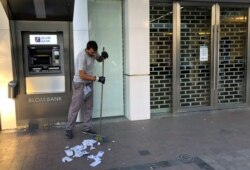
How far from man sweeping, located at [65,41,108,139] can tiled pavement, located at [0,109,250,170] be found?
0.36 meters

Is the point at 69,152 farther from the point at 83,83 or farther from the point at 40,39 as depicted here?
the point at 40,39

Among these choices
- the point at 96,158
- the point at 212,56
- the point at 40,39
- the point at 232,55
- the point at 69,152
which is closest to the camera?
the point at 96,158

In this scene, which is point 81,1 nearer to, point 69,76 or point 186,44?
point 69,76

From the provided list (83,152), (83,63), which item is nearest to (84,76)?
(83,63)

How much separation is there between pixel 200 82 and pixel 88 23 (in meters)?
3.29

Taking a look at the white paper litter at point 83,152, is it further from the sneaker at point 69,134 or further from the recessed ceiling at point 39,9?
the recessed ceiling at point 39,9

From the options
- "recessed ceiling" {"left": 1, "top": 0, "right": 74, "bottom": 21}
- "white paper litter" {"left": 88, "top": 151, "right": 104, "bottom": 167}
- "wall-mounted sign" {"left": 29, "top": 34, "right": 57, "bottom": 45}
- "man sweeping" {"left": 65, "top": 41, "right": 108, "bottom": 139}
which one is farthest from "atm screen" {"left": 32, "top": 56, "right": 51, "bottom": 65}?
"white paper litter" {"left": 88, "top": 151, "right": 104, "bottom": 167}

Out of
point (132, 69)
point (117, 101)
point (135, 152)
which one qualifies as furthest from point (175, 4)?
point (135, 152)

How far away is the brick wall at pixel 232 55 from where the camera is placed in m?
7.41

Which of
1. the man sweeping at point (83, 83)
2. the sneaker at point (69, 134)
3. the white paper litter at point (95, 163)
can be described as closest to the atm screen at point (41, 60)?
the man sweeping at point (83, 83)

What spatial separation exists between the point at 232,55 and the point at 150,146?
4.11m

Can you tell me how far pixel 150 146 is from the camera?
480cm

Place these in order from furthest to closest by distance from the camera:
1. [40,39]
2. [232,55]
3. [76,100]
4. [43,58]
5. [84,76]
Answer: [232,55]
[43,58]
[40,39]
[76,100]
[84,76]

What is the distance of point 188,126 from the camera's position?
19.6ft
